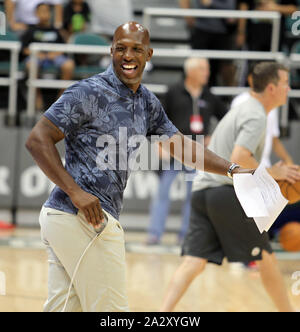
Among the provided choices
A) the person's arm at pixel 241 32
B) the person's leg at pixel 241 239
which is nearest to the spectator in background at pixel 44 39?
the person's arm at pixel 241 32

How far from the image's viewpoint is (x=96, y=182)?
331 centimetres

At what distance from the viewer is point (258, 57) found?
32.9 feet

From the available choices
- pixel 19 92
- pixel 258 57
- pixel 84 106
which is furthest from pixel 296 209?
pixel 84 106

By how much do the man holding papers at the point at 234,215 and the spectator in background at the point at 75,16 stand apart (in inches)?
275

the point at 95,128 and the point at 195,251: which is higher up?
the point at 95,128

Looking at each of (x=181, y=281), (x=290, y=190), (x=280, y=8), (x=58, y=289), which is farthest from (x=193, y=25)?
(x=58, y=289)

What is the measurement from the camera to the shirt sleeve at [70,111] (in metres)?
3.19

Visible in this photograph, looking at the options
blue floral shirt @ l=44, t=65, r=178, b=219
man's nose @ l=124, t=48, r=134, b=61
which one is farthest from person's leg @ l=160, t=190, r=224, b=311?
man's nose @ l=124, t=48, r=134, b=61

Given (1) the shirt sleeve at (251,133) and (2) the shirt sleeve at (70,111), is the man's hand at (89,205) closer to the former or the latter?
(2) the shirt sleeve at (70,111)

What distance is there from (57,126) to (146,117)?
548 mm

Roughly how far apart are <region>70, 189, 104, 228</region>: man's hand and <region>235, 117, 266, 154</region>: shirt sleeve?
1760 mm

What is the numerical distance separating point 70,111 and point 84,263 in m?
0.70

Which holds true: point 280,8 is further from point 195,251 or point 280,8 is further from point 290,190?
point 290,190

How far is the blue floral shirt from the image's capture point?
10.6ft
